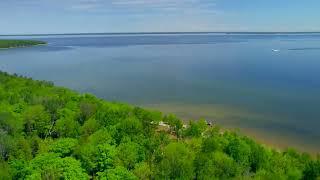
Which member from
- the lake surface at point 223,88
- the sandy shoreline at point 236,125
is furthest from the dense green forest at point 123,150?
the lake surface at point 223,88

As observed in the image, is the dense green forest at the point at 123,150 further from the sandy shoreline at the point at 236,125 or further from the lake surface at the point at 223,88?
the lake surface at the point at 223,88

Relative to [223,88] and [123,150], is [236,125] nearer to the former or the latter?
[123,150]

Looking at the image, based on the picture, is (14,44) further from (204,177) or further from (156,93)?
(204,177)

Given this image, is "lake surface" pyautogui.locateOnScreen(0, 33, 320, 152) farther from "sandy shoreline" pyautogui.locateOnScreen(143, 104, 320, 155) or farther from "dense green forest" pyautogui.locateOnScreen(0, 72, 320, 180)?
"dense green forest" pyautogui.locateOnScreen(0, 72, 320, 180)

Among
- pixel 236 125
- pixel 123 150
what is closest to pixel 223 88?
pixel 236 125

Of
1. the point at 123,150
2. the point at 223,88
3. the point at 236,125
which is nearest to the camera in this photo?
the point at 123,150

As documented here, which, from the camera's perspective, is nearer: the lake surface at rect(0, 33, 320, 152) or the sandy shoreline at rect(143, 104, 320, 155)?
the sandy shoreline at rect(143, 104, 320, 155)

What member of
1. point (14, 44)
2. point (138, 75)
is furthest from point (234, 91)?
point (14, 44)

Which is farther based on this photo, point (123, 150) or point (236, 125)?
point (236, 125)

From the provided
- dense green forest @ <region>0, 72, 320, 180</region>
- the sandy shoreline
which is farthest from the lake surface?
dense green forest @ <region>0, 72, 320, 180</region>
